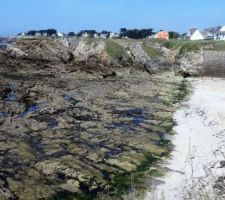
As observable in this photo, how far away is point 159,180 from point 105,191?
7.50 feet

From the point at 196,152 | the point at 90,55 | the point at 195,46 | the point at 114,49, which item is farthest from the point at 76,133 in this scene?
the point at 114,49

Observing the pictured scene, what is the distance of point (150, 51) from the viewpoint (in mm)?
60250

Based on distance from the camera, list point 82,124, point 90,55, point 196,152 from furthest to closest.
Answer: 1. point 90,55
2. point 82,124
3. point 196,152

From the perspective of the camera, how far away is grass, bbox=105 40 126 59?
58.7 m

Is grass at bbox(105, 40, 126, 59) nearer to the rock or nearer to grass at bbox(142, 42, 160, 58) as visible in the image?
grass at bbox(142, 42, 160, 58)

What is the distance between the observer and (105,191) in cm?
1593

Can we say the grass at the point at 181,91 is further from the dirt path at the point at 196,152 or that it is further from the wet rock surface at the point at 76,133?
the dirt path at the point at 196,152

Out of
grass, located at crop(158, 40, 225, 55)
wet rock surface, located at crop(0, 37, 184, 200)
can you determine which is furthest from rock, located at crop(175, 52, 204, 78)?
wet rock surface, located at crop(0, 37, 184, 200)

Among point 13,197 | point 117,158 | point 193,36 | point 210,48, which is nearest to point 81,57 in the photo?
point 210,48

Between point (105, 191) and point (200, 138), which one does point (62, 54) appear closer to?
point (200, 138)

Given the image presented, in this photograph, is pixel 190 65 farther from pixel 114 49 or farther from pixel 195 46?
pixel 114 49

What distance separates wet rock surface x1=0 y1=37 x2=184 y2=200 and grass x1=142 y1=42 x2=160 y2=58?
15.4 meters

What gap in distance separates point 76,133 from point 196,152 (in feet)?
21.2

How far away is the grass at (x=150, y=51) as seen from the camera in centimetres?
5940
